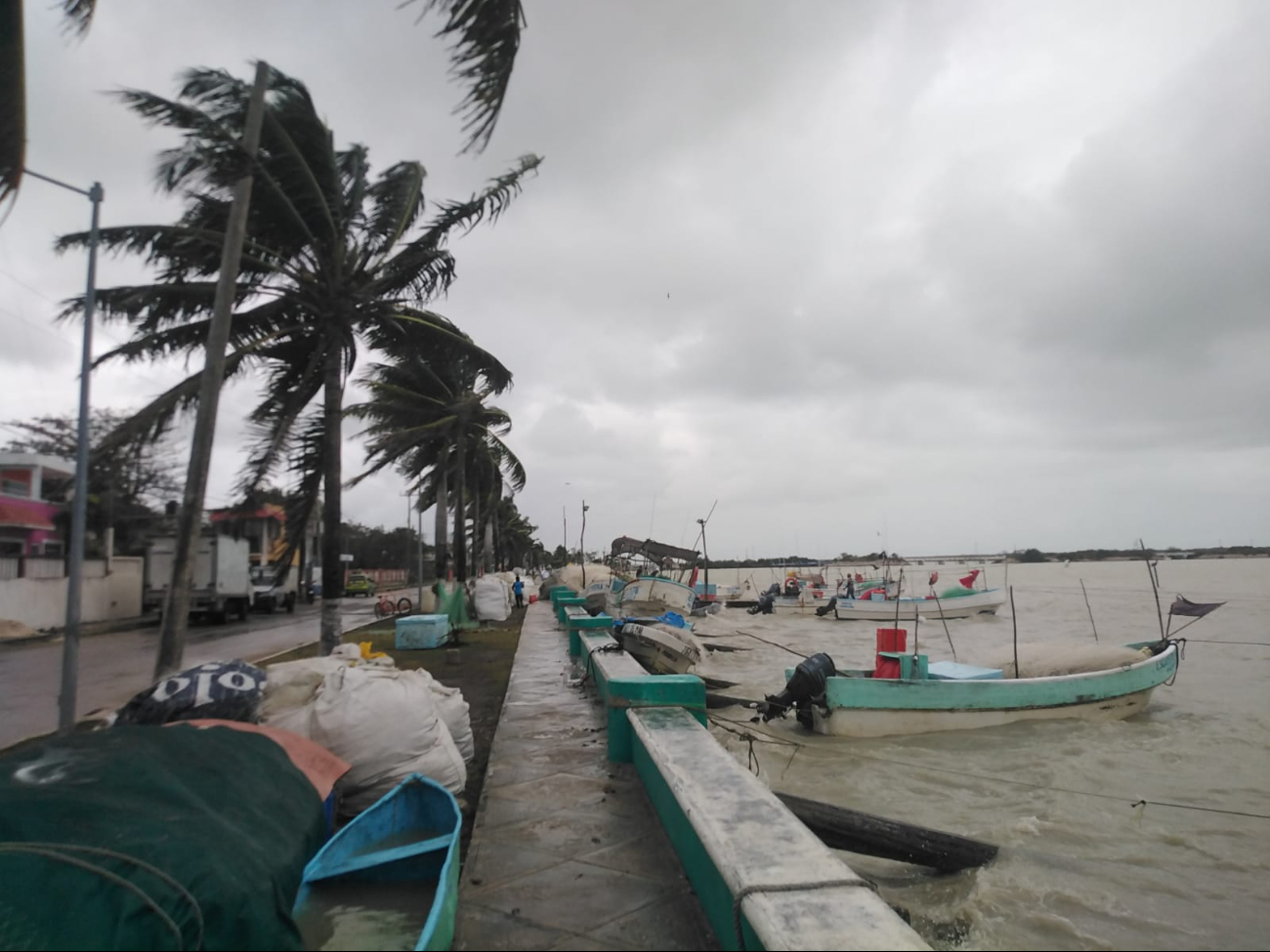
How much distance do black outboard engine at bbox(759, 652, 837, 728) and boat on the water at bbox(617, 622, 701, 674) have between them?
1.39m

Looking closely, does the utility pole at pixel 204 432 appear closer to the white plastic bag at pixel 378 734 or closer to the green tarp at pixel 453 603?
the white plastic bag at pixel 378 734

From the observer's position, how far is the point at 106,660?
46.4 feet

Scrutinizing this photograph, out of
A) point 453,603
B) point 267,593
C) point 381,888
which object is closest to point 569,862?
point 381,888

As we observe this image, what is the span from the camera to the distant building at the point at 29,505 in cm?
2428

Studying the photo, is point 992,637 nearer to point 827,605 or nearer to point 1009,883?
point 827,605

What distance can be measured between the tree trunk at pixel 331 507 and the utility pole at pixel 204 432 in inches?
94.8

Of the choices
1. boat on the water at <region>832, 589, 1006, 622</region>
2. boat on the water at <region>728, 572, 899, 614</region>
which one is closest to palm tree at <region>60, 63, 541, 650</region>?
boat on the water at <region>832, 589, 1006, 622</region>

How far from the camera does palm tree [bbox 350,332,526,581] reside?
12.3m

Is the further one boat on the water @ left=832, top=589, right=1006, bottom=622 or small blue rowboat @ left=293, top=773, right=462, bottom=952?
boat on the water @ left=832, top=589, right=1006, bottom=622

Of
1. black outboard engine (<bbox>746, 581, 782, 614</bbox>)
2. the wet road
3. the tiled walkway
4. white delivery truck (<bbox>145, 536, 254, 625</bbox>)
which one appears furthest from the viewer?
black outboard engine (<bbox>746, 581, 782, 614</bbox>)

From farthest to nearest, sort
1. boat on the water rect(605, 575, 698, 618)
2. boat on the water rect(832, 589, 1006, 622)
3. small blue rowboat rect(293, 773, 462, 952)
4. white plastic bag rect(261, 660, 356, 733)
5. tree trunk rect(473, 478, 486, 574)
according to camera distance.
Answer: boat on the water rect(832, 589, 1006, 622) < tree trunk rect(473, 478, 486, 574) < boat on the water rect(605, 575, 698, 618) < white plastic bag rect(261, 660, 356, 733) < small blue rowboat rect(293, 773, 462, 952)

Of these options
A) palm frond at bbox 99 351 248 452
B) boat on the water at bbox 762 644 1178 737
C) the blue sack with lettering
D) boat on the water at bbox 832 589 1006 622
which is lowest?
boat on the water at bbox 832 589 1006 622

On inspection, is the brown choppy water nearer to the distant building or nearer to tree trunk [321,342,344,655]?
tree trunk [321,342,344,655]

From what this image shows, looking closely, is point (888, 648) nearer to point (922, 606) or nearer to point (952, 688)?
point (952, 688)
